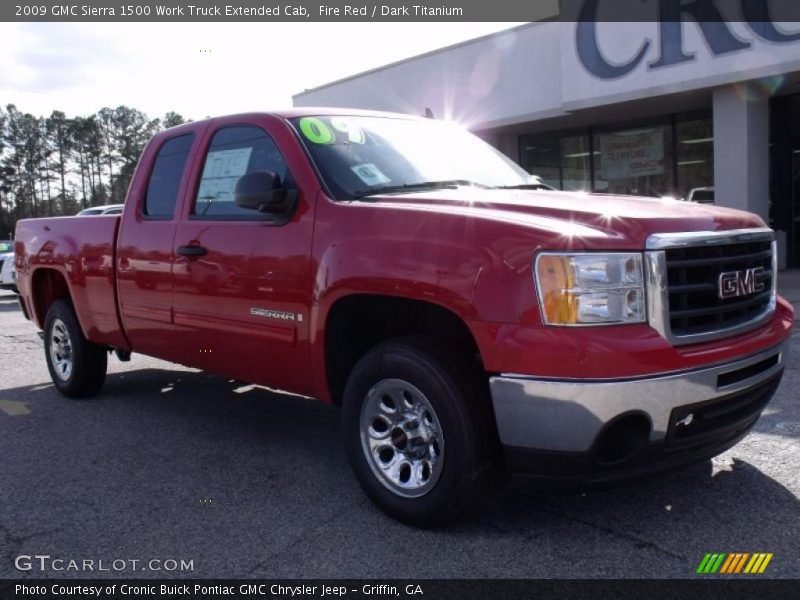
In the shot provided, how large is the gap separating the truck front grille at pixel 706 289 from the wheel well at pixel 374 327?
2.78 feet

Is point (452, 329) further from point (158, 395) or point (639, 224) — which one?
point (158, 395)

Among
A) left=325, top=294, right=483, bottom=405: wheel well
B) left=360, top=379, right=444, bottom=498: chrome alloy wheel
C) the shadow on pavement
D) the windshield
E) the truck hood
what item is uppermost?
the windshield

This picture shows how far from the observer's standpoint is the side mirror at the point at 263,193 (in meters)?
3.62

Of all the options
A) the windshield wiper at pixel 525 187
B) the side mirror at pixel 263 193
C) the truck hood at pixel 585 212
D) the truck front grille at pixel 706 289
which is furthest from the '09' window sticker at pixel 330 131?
the truck front grille at pixel 706 289

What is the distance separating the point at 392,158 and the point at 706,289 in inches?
70.6

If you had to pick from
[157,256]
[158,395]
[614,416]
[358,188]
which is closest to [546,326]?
[614,416]

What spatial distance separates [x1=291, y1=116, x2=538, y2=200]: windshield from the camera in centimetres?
381

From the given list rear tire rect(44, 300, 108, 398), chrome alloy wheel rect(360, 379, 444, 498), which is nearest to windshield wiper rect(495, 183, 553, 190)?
chrome alloy wheel rect(360, 379, 444, 498)

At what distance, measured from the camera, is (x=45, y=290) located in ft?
21.2

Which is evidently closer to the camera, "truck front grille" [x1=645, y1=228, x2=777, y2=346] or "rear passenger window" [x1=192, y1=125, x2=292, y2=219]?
"truck front grille" [x1=645, y1=228, x2=777, y2=346]

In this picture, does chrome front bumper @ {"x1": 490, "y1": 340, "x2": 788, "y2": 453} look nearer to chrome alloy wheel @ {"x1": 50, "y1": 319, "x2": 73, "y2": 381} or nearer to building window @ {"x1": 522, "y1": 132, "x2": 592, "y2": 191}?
chrome alloy wheel @ {"x1": 50, "y1": 319, "x2": 73, "y2": 381}

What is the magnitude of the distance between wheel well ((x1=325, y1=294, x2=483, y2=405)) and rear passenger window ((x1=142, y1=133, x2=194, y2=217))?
5.61 ft

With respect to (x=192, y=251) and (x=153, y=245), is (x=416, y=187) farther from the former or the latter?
(x=153, y=245)

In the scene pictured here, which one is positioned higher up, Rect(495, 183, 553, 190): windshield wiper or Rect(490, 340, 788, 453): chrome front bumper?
Result: Rect(495, 183, 553, 190): windshield wiper
